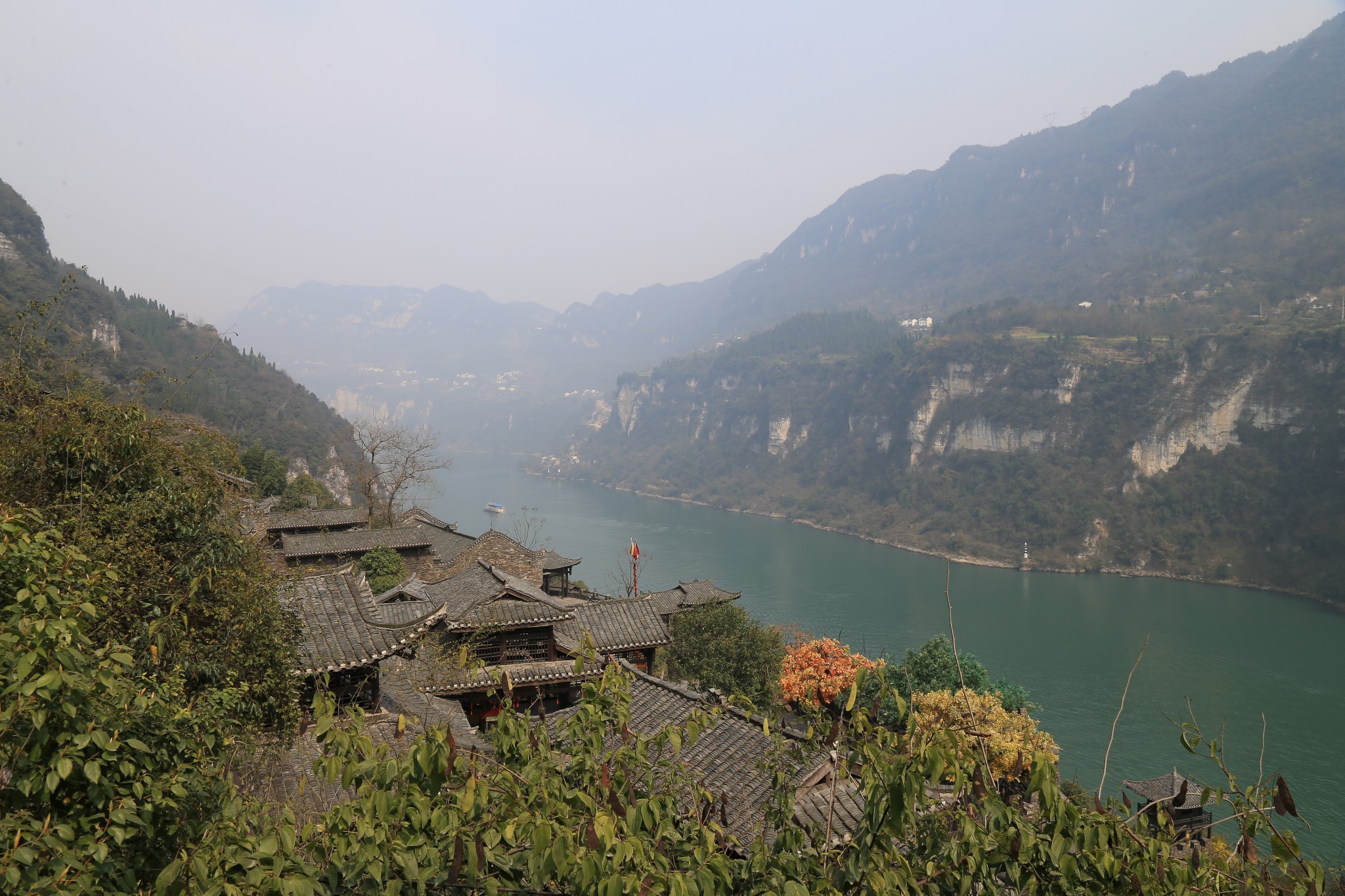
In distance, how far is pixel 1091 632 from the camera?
36156mm

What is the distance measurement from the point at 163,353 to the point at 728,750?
180 ft

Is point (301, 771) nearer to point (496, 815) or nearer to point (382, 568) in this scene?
point (496, 815)

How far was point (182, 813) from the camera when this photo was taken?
268 cm

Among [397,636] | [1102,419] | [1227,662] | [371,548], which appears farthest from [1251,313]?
[397,636]

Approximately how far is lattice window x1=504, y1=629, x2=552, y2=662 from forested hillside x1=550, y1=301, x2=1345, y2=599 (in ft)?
160

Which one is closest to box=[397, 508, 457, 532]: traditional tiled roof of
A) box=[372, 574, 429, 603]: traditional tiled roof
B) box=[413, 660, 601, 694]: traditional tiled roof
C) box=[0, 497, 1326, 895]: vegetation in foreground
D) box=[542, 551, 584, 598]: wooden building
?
box=[542, 551, 584, 598]: wooden building

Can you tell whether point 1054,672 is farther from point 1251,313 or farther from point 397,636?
point 1251,313

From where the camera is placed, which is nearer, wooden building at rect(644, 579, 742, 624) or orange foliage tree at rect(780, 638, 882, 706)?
orange foliage tree at rect(780, 638, 882, 706)

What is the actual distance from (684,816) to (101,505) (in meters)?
5.30

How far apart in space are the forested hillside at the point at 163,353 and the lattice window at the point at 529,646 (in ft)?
84.0

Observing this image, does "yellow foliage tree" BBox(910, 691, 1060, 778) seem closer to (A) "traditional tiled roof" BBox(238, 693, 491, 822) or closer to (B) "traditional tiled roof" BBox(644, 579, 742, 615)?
(B) "traditional tiled roof" BBox(644, 579, 742, 615)

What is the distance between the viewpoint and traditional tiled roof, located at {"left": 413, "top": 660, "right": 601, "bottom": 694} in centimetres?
1184

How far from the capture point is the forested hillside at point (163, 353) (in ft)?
125

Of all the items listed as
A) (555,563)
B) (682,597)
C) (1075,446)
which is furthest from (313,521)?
(1075,446)
